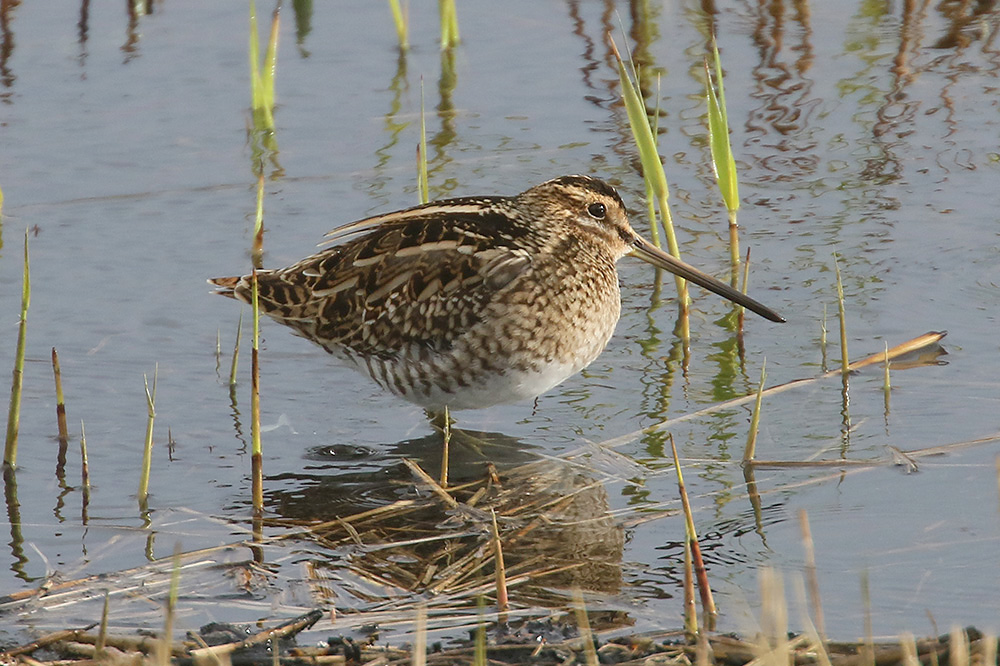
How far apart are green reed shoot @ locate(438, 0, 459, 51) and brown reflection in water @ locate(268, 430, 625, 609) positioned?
4.39 m

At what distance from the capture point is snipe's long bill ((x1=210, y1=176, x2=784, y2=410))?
5.51 meters

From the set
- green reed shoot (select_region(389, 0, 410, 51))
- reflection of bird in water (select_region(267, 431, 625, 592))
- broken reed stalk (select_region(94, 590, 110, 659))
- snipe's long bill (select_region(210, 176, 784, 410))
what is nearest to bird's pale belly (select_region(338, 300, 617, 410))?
snipe's long bill (select_region(210, 176, 784, 410))

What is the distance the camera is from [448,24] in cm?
955

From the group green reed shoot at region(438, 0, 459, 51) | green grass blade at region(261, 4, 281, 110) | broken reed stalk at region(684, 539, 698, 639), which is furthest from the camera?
green reed shoot at region(438, 0, 459, 51)

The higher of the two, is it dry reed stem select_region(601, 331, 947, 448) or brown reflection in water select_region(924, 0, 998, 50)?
brown reflection in water select_region(924, 0, 998, 50)

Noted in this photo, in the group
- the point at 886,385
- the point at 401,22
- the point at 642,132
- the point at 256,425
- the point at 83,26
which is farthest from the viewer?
the point at 83,26

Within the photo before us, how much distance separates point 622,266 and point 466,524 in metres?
2.61

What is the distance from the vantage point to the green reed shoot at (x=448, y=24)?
940 cm

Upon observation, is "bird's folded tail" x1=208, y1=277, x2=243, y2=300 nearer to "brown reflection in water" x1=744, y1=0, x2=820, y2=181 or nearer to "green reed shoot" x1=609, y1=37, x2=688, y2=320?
"green reed shoot" x1=609, y1=37, x2=688, y2=320

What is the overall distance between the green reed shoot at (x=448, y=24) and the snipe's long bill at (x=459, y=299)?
370 cm

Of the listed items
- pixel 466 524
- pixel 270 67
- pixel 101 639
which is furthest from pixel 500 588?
pixel 270 67

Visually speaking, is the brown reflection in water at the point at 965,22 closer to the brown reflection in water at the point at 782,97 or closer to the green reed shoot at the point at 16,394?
the brown reflection in water at the point at 782,97

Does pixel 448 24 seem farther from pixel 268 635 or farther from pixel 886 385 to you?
pixel 268 635

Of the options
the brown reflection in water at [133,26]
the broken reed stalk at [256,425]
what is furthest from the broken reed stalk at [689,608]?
the brown reflection in water at [133,26]
